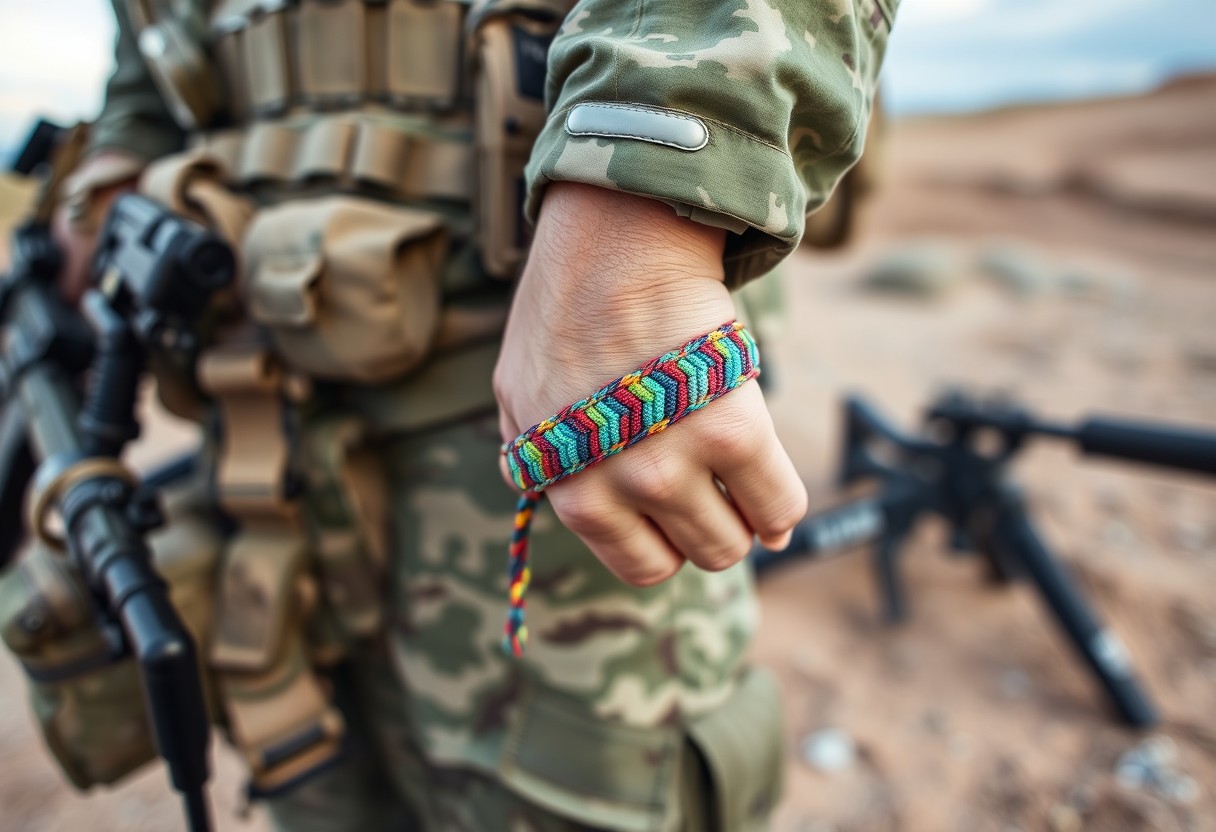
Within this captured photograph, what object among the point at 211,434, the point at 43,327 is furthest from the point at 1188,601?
the point at 43,327

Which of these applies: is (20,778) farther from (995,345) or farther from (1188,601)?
(995,345)

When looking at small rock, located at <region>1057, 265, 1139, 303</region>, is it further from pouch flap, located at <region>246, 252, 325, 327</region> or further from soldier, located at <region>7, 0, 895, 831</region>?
pouch flap, located at <region>246, 252, 325, 327</region>

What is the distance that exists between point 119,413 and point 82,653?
28cm

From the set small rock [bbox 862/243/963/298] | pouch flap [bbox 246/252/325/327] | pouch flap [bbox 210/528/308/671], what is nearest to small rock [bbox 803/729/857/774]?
pouch flap [bbox 210/528/308/671]

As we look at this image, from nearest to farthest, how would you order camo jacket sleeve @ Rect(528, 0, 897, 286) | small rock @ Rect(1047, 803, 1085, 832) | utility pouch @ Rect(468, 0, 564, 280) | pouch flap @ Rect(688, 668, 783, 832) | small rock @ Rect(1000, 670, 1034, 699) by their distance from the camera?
camo jacket sleeve @ Rect(528, 0, 897, 286), utility pouch @ Rect(468, 0, 564, 280), pouch flap @ Rect(688, 668, 783, 832), small rock @ Rect(1047, 803, 1085, 832), small rock @ Rect(1000, 670, 1034, 699)

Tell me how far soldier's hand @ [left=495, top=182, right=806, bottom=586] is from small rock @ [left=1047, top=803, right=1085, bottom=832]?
5.10ft

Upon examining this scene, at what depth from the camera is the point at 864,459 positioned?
2.64 m

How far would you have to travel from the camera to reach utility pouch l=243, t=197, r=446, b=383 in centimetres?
73

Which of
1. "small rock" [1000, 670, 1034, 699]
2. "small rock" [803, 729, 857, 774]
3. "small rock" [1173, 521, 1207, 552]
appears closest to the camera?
"small rock" [803, 729, 857, 774]

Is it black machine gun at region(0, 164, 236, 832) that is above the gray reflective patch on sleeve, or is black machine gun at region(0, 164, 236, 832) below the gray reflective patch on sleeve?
below

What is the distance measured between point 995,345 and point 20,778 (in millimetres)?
4566

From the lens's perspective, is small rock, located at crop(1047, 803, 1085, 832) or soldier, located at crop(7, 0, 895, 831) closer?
soldier, located at crop(7, 0, 895, 831)

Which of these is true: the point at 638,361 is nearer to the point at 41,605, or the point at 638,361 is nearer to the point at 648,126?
the point at 648,126

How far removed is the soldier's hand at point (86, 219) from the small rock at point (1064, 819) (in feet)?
6.80
